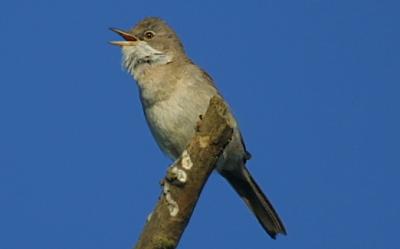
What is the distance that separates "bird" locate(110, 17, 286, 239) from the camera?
8523 mm

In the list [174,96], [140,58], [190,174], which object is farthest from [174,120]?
[190,174]

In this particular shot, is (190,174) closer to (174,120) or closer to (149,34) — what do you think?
(174,120)

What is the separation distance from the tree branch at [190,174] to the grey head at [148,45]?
3.47 metres

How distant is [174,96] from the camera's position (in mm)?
8547

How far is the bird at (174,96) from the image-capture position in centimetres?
852

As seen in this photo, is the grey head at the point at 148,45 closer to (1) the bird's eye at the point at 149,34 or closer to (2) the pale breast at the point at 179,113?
(1) the bird's eye at the point at 149,34

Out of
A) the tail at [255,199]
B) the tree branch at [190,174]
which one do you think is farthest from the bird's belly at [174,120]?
the tree branch at [190,174]

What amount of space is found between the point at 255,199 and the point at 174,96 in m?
1.59

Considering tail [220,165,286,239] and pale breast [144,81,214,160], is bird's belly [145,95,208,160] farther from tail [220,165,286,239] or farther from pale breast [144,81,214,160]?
tail [220,165,286,239]

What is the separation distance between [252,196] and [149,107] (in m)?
1.63

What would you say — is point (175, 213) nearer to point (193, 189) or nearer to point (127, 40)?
point (193, 189)

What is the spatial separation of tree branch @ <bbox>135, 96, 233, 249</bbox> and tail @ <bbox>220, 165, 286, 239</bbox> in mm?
3197

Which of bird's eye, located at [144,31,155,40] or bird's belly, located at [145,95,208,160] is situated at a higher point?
bird's eye, located at [144,31,155,40]

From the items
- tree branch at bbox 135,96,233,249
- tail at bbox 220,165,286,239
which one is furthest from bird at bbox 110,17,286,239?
tree branch at bbox 135,96,233,249
